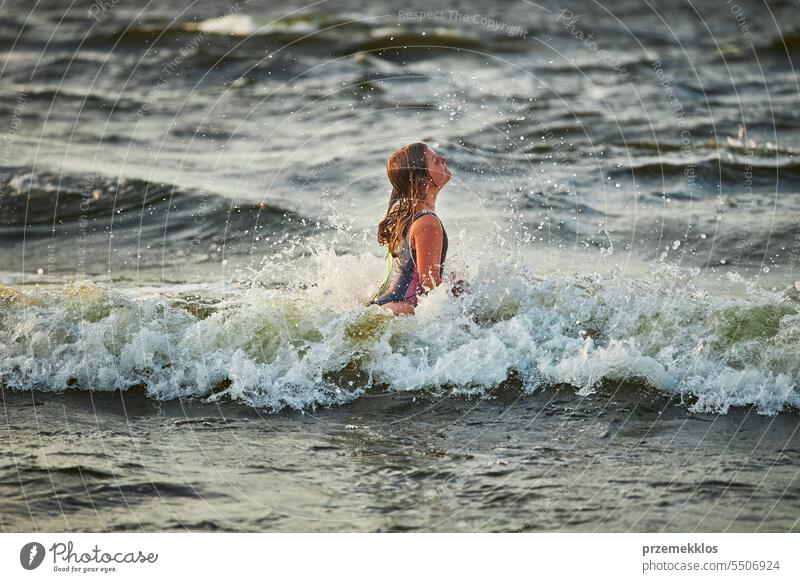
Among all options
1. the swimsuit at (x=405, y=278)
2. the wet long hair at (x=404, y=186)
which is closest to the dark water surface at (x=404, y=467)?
the swimsuit at (x=405, y=278)

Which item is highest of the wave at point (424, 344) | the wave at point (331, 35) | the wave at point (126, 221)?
the wave at point (331, 35)

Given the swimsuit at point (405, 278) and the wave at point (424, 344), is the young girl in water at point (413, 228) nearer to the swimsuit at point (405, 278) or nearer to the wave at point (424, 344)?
the swimsuit at point (405, 278)

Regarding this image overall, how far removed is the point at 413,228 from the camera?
426 cm

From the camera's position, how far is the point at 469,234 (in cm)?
596

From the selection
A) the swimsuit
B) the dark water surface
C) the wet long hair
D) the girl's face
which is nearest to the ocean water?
the dark water surface

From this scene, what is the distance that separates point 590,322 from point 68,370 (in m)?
2.70

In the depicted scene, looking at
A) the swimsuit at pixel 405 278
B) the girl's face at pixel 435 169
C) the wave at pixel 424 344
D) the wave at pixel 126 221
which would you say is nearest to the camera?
the wave at pixel 424 344

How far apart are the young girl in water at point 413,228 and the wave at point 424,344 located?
103 millimetres

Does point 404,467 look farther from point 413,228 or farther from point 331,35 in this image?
point 331,35

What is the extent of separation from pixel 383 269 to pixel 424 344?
963mm
